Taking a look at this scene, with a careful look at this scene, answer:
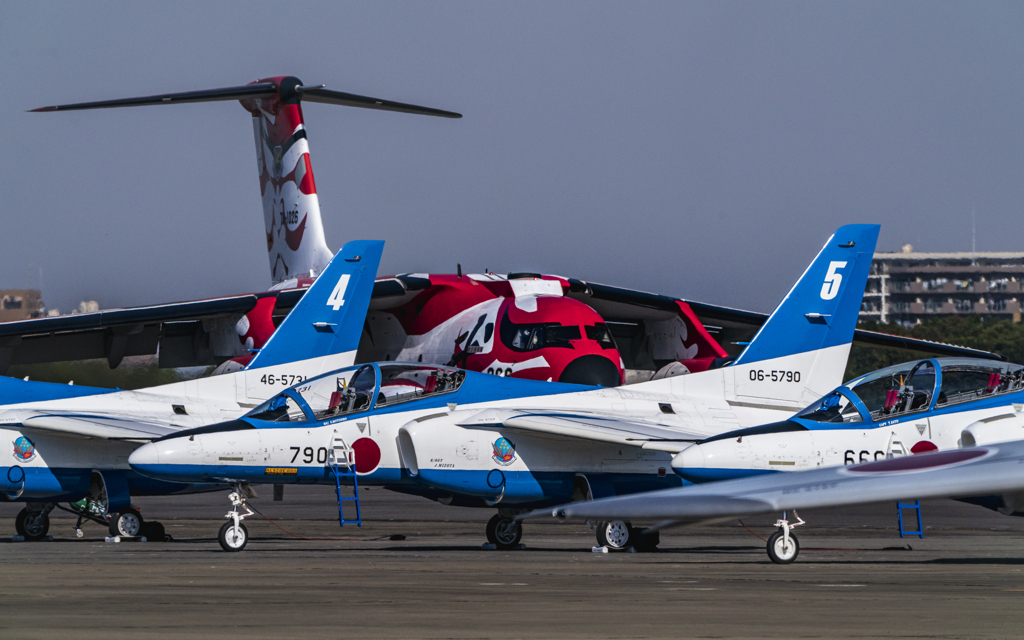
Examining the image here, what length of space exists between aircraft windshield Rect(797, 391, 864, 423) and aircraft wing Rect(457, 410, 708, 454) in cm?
161

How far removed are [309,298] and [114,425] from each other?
4.13m

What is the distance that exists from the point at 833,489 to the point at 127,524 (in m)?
13.8

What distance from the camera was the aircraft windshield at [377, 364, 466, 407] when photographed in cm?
1458

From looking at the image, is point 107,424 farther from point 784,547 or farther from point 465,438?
point 784,547

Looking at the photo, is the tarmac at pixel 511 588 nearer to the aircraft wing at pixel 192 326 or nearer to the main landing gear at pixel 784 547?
the main landing gear at pixel 784 547

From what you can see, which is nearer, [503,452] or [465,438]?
[465,438]

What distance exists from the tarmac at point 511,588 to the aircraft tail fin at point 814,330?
1.99m

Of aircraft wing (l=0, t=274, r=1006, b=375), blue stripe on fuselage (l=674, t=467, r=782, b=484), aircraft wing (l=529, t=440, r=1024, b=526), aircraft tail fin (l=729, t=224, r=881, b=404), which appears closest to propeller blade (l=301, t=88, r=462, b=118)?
aircraft wing (l=0, t=274, r=1006, b=375)

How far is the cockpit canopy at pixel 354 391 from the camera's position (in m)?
14.2

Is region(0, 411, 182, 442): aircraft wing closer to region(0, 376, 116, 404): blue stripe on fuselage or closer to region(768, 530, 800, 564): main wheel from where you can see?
region(0, 376, 116, 404): blue stripe on fuselage

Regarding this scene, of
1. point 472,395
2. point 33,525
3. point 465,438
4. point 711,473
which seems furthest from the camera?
point 33,525

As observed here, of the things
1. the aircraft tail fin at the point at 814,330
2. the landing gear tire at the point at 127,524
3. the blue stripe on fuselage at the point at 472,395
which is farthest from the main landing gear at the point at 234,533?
the aircraft tail fin at the point at 814,330

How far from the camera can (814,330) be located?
17109 mm

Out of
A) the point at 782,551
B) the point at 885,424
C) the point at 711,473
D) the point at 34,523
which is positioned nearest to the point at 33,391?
the point at 34,523
